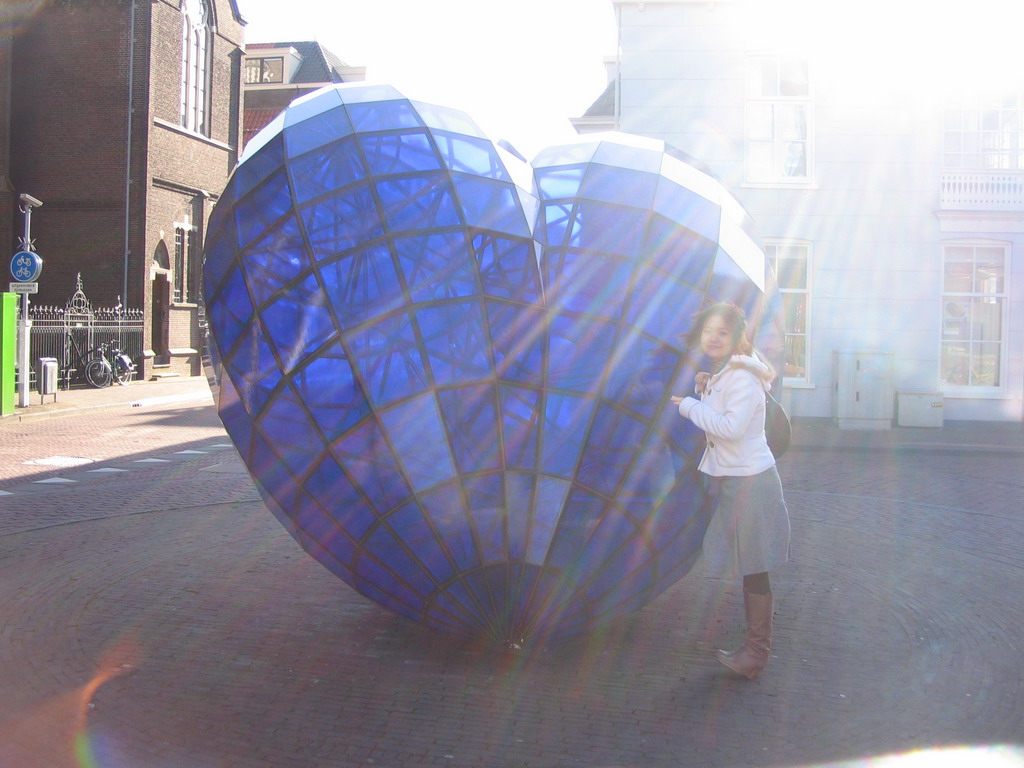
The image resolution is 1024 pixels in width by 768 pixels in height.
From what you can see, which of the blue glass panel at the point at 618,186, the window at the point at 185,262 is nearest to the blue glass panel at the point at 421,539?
the blue glass panel at the point at 618,186

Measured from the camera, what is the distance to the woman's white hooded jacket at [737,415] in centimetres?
486

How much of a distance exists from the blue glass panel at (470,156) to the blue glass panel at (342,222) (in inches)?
17.4

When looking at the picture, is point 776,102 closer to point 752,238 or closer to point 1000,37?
point 1000,37

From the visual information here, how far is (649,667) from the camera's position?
211 inches

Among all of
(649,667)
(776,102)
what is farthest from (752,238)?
(776,102)

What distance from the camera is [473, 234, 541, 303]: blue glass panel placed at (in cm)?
475

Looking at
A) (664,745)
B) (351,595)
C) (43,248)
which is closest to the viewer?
(664,745)

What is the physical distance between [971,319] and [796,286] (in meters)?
3.58

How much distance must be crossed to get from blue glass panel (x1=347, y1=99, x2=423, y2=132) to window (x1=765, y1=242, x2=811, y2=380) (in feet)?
50.0

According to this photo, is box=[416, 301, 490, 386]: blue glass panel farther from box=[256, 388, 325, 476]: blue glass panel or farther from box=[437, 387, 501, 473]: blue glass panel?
box=[256, 388, 325, 476]: blue glass panel

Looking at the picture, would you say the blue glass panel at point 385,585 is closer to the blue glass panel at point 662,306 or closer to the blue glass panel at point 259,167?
the blue glass panel at point 662,306

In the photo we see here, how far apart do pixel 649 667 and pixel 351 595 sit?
7.38ft

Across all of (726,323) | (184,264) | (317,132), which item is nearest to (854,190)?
(726,323)

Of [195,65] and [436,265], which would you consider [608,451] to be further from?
[195,65]
